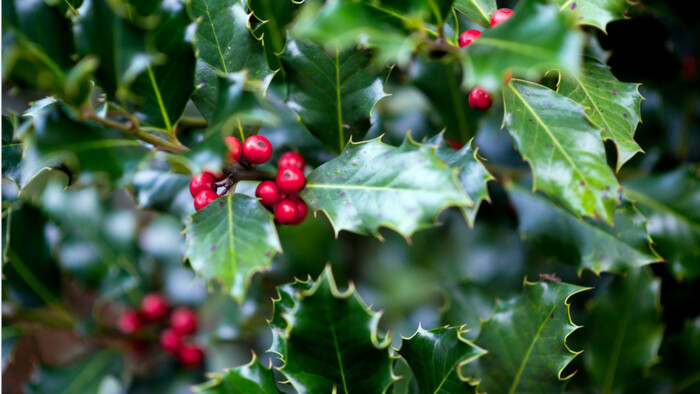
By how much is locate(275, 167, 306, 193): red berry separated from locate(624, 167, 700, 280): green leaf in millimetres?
693

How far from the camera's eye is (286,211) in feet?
2.71

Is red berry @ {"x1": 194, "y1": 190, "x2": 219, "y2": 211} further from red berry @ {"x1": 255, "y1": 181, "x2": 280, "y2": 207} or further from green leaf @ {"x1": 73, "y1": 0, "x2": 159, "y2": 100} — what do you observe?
green leaf @ {"x1": 73, "y1": 0, "x2": 159, "y2": 100}

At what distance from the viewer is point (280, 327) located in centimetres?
87

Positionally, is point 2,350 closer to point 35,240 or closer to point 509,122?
point 35,240

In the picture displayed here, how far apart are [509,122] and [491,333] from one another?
41cm

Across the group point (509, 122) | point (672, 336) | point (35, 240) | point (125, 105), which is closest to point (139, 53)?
point (125, 105)

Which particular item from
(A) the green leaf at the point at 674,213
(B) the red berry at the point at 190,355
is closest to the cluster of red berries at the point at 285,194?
(A) the green leaf at the point at 674,213

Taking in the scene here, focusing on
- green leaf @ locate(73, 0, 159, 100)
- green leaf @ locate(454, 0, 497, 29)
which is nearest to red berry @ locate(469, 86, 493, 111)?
green leaf @ locate(454, 0, 497, 29)

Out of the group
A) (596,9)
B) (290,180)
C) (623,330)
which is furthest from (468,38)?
(623,330)

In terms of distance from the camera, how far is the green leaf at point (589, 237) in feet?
3.13

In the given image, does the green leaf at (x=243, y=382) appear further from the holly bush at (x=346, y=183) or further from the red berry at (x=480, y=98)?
the red berry at (x=480, y=98)

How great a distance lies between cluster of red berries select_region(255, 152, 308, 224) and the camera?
83 cm

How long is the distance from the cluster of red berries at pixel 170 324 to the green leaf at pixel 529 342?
89 cm

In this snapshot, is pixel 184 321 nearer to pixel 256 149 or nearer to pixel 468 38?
pixel 256 149
